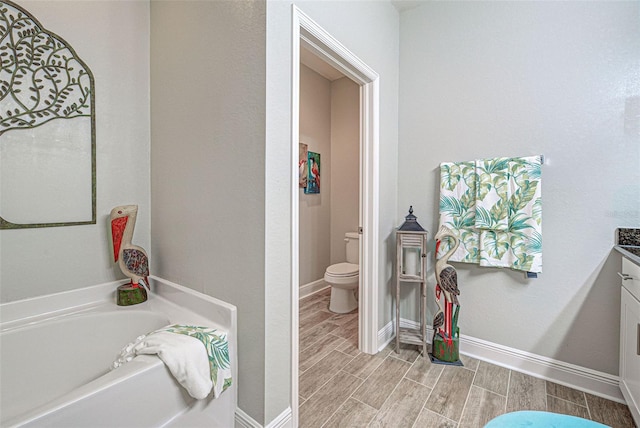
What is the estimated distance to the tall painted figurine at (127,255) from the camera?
1.66 metres

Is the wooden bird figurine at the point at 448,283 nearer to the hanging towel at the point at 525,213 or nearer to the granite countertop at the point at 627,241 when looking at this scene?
the hanging towel at the point at 525,213

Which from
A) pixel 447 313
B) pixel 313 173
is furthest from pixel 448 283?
pixel 313 173

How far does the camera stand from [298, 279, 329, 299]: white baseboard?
325 cm

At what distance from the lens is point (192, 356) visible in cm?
114

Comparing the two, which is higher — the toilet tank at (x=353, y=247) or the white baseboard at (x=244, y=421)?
the toilet tank at (x=353, y=247)

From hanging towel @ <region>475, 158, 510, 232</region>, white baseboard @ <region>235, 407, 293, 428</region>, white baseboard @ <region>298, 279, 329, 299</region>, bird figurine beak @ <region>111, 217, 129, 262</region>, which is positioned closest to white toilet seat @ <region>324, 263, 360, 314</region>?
white baseboard @ <region>298, 279, 329, 299</region>

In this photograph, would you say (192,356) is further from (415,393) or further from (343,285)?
(343,285)

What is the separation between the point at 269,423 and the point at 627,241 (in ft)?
7.16

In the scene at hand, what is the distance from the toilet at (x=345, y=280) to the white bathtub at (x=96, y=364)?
144cm

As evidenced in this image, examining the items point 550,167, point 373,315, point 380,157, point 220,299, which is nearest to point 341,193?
point 380,157

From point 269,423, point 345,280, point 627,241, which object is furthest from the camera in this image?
point 345,280

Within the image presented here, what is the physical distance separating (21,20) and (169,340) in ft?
6.02

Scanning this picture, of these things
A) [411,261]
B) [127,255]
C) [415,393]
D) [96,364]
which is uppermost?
[127,255]

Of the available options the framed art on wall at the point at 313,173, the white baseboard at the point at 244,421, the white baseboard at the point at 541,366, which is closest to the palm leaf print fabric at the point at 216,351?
the white baseboard at the point at 244,421
